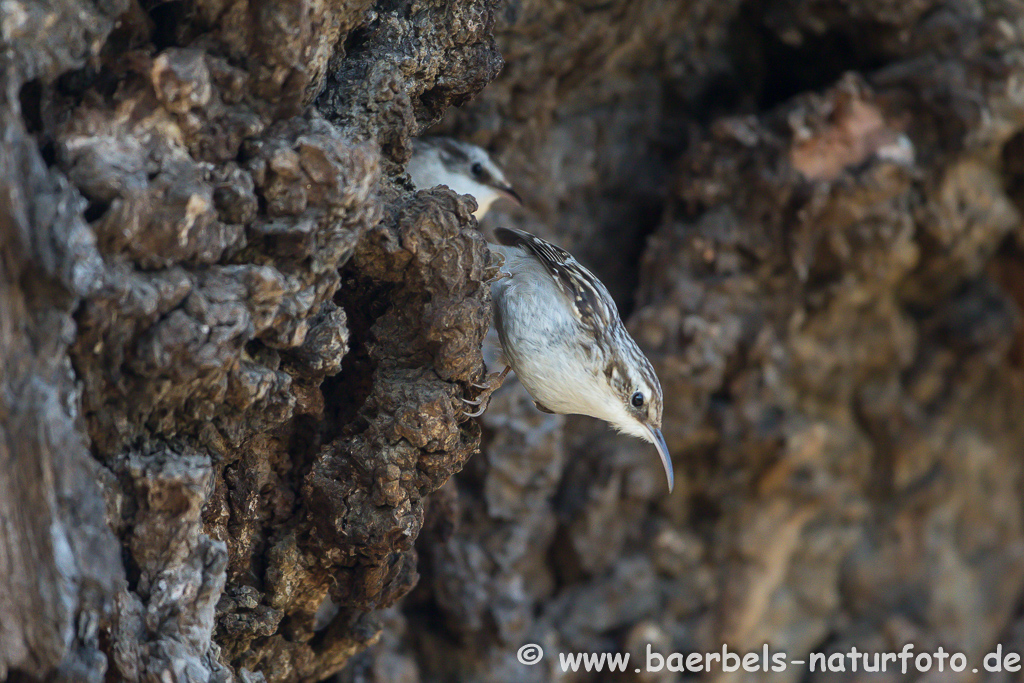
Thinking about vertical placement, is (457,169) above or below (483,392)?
above

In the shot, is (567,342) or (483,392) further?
(567,342)

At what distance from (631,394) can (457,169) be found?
132 centimetres

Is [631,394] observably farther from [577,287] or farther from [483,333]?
[483,333]

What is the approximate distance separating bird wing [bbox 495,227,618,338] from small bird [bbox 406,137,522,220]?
0.54m

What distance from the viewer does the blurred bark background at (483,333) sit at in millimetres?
2219

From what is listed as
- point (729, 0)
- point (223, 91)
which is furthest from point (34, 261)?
point (729, 0)

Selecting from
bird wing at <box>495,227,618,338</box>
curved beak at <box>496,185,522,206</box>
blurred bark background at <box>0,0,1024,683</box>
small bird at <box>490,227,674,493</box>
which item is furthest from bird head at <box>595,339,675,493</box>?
curved beak at <box>496,185,522,206</box>

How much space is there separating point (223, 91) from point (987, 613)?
689 cm

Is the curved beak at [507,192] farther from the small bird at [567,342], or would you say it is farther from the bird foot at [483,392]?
the bird foot at [483,392]

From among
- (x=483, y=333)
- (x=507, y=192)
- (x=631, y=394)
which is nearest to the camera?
(x=483, y=333)

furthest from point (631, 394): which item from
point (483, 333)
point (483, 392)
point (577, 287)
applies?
point (483, 333)

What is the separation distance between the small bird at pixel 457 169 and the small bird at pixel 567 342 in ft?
1.79

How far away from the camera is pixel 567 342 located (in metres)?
3.46

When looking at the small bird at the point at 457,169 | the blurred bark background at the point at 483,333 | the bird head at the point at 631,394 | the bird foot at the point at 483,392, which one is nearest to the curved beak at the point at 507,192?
the small bird at the point at 457,169
